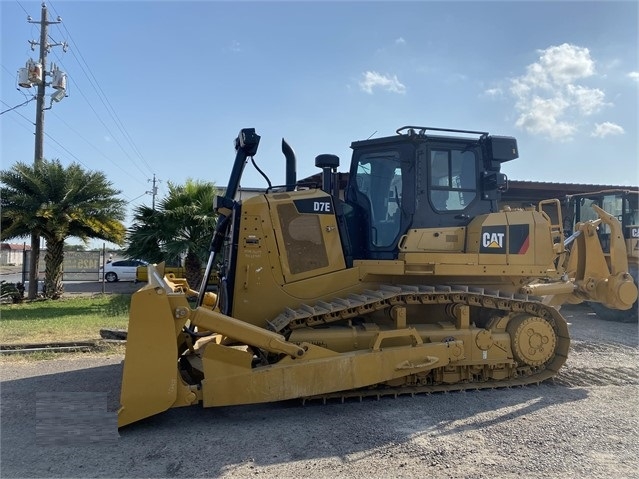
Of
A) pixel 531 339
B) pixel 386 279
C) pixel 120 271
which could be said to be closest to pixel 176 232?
pixel 386 279

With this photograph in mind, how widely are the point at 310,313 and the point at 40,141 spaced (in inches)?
715

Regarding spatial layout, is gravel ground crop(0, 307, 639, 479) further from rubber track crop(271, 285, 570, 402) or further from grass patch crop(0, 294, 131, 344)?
grass patch crop(0, 294, 131, 344)

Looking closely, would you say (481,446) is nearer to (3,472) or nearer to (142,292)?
(142,292)

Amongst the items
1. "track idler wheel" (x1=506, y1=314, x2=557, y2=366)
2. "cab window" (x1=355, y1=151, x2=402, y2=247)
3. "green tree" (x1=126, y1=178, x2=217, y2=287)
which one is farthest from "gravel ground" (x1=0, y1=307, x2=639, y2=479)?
"green tree" (x1=126, y1=178, x2=217, y2=287)

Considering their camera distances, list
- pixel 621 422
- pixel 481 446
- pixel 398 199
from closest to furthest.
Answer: pixel 481 446, pixel 621 422, pixel 398 199

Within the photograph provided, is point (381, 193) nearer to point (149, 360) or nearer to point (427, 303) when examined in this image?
point (427, 303)

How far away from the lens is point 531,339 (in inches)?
228

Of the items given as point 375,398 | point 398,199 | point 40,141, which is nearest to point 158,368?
point 375,398

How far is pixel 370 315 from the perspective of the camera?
585cm

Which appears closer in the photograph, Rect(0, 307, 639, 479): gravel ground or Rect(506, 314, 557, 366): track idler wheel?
Rect(0, 307, 639, 479): gravel ground

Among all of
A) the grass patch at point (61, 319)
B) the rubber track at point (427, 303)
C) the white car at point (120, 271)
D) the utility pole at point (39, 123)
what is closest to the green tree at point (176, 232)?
the grass patch at point (61, 319)

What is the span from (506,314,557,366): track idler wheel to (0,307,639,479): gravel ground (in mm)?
386

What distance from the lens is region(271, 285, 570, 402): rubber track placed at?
17.3 ft

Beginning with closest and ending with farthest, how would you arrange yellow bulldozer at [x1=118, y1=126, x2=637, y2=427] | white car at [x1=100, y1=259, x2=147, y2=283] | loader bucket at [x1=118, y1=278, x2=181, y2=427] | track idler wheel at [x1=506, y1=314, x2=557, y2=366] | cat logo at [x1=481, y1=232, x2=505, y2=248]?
loader bucket at [x1=118, y1=278, x2=181, y2=427], yellow bulldozer at [x1=118, y1=126, x2=637, y2=427], track idler wheel at [x1=506, y1=314, x2=557, y2=366], cat logo at [x1=481, y1=232, x2=505, y2=248], white car at [x1=100, y1=259, x2=147, y2=283]
